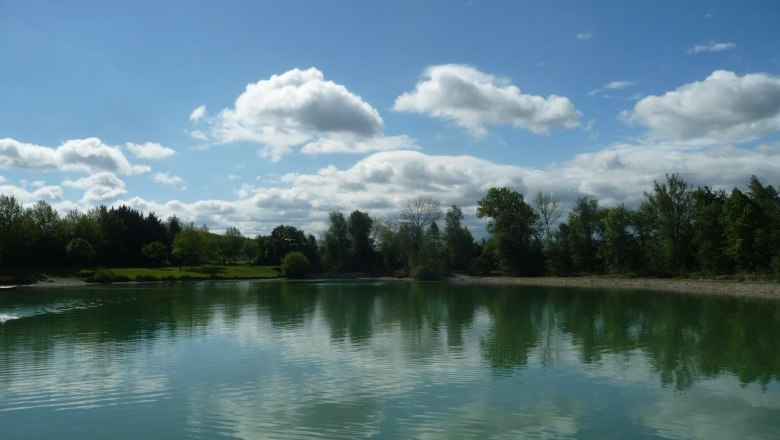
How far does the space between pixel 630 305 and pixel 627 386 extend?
86.4 ft

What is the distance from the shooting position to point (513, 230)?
81.1 metres

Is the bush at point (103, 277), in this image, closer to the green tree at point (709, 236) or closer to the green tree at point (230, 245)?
the green tree at point (230, 245)

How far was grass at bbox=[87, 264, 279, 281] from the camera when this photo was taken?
79.9 metres

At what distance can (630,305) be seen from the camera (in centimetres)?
3881

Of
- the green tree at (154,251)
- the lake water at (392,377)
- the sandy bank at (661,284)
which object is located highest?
the green tree at (154,251)

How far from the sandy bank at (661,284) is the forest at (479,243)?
295cm

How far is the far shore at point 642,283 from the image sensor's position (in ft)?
157

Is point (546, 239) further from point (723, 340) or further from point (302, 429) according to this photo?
point (302, 429)

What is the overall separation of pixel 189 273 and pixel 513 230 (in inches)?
1952

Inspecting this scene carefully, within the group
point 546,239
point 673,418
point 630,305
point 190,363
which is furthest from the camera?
point 546,239

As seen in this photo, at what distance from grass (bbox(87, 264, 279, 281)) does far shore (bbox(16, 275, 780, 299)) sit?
672 centimetres

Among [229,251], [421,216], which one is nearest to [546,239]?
[421,216]

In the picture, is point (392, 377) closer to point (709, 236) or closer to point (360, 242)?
point (709, 236)

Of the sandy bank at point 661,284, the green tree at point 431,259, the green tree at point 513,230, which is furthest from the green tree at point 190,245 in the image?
the green tree at point 513,230
